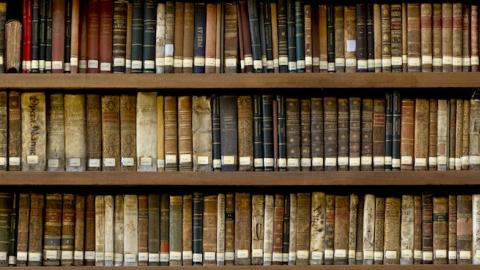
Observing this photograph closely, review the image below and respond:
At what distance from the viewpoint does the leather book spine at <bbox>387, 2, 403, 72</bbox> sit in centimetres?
272

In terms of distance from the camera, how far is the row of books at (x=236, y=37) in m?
2.70

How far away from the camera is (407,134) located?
2717mm

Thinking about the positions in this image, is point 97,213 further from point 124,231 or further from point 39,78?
point 39,78

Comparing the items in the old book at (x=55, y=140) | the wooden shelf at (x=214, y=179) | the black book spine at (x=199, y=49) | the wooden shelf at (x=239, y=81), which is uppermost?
the black book spine at (x=199, y=49)

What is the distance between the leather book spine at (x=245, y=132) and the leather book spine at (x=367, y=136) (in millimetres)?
329

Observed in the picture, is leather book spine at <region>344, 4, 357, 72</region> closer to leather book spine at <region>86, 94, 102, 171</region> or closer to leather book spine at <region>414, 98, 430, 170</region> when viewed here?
leather book spine at <region>414, 98, 430, 170</region>

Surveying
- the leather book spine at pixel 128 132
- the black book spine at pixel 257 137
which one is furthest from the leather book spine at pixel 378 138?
the leather book spine at pixel 128 132

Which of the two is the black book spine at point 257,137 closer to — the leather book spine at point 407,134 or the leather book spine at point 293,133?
the leather book spine at point 293,133

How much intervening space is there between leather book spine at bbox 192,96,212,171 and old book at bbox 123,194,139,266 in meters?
0.21

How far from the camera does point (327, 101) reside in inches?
107

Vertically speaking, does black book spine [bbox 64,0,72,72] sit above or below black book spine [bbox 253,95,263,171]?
above

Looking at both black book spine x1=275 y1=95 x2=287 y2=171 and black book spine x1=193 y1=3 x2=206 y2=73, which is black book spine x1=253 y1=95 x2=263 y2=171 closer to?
black book spine x1=275 y1=95 x2=287 y2=171

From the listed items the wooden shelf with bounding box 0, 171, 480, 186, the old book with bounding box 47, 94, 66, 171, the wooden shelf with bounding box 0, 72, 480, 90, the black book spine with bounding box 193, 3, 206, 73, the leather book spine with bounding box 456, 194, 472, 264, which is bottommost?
the leather book spine with bounding box 456, 194, 472, 264

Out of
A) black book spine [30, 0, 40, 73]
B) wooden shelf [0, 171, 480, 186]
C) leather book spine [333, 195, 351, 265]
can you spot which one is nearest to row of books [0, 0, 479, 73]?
black book spine [30, 0, 40, 73]
